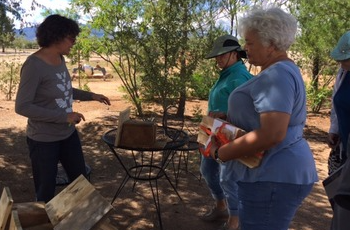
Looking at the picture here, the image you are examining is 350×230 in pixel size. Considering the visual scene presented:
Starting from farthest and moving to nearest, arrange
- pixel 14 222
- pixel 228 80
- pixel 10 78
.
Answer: pixel 10 78 → pixel 228 80 → pixel 14 222

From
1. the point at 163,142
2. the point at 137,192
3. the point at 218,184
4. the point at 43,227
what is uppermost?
the point at 163,142

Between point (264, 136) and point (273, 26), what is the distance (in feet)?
1.77

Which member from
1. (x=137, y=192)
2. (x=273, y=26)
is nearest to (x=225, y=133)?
(x=273, y=26)

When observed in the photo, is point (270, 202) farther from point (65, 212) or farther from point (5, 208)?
point (5, 208)

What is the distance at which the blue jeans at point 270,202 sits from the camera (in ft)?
6.73

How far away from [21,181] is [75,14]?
4485 mm

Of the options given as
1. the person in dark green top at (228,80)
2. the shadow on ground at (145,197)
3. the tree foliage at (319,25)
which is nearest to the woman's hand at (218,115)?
the person in dark green top at (228,80)

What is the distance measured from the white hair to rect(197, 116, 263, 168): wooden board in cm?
45

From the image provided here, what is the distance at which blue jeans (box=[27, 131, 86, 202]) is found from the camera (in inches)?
116

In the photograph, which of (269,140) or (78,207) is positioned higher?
(269,140)

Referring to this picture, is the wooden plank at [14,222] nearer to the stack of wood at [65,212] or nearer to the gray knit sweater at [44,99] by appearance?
the stack of wood at [65,212]

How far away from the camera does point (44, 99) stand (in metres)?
2.91

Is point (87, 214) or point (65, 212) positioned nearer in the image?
point (87, 214)

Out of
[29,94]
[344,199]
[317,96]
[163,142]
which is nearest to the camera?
[344,199]
